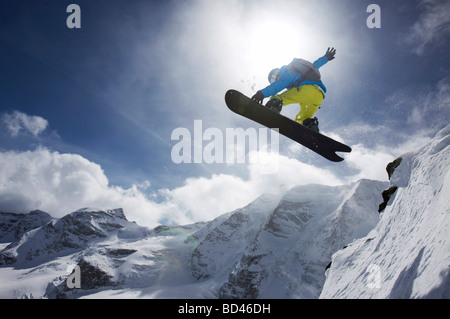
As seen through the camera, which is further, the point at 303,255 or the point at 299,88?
the point at 303,255

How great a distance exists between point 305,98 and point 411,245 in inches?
152

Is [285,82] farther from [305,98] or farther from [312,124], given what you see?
[312,124]

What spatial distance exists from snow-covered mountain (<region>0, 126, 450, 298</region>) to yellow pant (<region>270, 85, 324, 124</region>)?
271 cm

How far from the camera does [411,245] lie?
3.81m

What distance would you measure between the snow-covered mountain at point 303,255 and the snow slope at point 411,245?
0.02 meters

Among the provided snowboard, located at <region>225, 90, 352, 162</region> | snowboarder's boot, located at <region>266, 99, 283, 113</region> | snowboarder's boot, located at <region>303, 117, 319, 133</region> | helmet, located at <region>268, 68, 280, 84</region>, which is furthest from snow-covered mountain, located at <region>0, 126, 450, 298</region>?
helmet, located at <region>268, 68, 280, 84</region>

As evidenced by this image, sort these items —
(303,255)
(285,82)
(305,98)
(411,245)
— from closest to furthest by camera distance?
(411,245) < (285,82) < (305,98) < (303,255)

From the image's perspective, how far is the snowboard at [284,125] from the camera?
6.05 metres

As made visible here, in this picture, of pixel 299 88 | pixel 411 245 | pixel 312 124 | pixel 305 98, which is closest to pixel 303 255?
pixel 312 124

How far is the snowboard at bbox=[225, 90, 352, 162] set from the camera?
19.8 feet

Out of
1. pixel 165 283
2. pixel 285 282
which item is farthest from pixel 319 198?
→ pixel 165 283

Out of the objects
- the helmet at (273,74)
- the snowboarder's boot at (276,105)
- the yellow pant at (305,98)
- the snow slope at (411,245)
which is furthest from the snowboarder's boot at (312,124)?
the snow slope at (411,245)

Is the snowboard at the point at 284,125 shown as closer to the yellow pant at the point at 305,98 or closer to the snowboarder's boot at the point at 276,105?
the snowboarder's boot at the point at 276,105

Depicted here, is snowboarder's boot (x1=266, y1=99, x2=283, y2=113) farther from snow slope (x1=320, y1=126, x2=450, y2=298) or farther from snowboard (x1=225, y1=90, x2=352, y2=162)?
snow slope (x1=320, y1=126, x2=450, y2=298)
